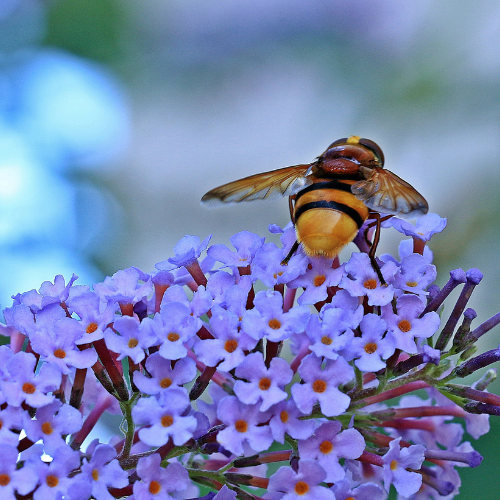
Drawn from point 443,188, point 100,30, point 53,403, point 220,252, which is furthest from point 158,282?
point 100,30

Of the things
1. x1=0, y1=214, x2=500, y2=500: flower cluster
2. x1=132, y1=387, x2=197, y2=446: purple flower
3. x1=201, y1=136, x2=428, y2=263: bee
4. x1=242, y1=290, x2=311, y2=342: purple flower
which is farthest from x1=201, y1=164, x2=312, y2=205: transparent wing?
x1=132, y1=387, x2=197, y2=446: purple flower

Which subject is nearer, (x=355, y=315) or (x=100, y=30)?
(x=355, y=315)

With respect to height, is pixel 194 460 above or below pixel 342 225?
below

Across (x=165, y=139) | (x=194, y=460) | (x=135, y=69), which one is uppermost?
(x=135, y=69)

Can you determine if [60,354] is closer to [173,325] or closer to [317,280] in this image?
[173,325]

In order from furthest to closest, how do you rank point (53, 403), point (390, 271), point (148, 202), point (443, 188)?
1. point (148, 202)
2. point (443, 188)
3. point (390, 271)
4. point (53, 403)

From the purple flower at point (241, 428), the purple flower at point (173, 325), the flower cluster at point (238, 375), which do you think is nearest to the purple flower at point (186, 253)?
the flower cluster at point (238, 375)

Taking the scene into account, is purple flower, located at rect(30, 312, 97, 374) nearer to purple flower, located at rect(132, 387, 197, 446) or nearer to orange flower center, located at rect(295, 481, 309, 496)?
purple flower, located at rect(132, 387, 197, 446)

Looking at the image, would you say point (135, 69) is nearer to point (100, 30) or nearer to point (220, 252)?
point (100, 30)

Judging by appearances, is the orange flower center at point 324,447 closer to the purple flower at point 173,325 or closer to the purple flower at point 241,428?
the purple flower at point 241,428
